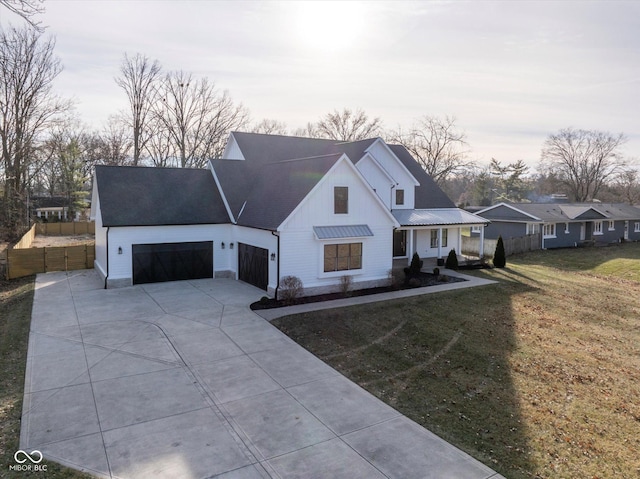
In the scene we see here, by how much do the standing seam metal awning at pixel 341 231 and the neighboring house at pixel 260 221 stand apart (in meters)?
0.05

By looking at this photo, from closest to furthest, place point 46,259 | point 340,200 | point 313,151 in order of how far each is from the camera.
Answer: point 340,200, point 46,259, point 313,151

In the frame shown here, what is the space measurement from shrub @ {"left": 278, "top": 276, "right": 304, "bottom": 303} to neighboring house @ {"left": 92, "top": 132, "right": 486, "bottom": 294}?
1.14 ft

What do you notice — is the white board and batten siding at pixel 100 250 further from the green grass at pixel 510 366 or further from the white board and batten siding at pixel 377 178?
the white board and batten siding at pixel 377 178

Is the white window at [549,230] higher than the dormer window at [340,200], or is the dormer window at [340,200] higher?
the dormer window at [340,200]

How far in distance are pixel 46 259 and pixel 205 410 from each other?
1916cm

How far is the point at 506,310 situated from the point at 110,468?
1458 cm

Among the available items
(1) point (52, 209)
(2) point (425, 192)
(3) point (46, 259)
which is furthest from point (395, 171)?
(1) point (52, 209)

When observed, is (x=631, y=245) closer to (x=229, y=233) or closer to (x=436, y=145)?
(x=436, y=145)

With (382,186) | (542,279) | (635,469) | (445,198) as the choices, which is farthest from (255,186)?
(635,469)

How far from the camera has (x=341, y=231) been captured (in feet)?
60.6

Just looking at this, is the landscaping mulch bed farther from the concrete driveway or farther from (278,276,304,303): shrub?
the concrete driveway

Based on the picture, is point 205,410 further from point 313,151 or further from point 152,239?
point 313,151

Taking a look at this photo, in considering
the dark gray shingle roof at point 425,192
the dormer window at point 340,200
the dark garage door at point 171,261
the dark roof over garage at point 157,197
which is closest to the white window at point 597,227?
the dark gray shingle roof at point 425,192

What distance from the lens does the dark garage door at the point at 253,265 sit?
19.0 metres
